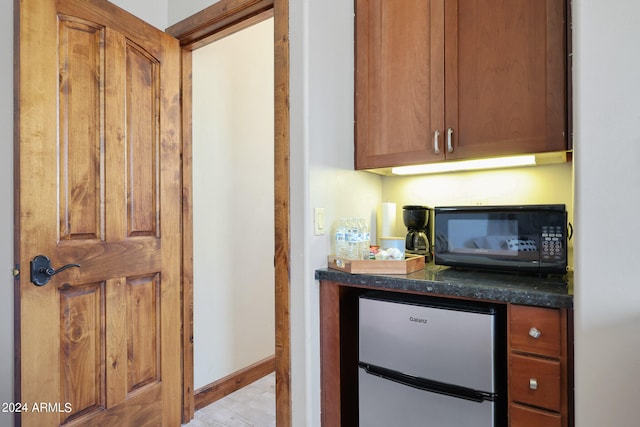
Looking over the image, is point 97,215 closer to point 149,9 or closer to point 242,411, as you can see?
point 149,9

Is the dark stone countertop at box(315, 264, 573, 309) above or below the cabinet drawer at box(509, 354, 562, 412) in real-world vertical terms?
above

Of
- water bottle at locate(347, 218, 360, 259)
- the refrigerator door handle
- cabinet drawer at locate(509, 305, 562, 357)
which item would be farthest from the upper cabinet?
the refrigerator door handle

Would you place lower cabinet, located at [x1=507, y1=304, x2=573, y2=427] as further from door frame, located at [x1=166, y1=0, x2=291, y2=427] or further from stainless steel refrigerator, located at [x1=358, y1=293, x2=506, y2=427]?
door frame, located at [x1=166, y1=0, x2=291, y2=427]

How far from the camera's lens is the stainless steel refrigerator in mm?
1197

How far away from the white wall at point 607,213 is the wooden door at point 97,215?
175 cm

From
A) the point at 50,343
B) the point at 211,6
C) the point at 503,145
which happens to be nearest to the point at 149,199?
the point at 50,343

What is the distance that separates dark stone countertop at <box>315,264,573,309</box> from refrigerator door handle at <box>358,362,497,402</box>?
0.32m

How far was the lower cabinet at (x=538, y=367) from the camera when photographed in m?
1.08

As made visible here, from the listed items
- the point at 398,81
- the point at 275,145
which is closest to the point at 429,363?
the point at 275,145

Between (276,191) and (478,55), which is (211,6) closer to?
(276,191)

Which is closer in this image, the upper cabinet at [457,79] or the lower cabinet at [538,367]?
the lower cabinet at [538,367]

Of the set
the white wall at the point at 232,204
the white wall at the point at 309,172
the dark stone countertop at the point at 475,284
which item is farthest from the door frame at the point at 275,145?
the dark stone countertop at the point at 475,284

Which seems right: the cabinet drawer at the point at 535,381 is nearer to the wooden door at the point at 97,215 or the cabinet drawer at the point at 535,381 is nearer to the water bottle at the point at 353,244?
the water bottle at the point at 353,244

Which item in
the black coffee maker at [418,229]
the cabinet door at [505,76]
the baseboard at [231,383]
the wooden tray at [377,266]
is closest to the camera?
the cabinet door at [505,76]
